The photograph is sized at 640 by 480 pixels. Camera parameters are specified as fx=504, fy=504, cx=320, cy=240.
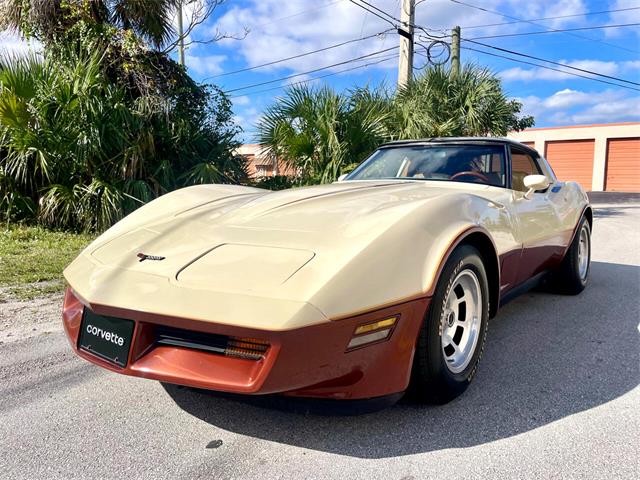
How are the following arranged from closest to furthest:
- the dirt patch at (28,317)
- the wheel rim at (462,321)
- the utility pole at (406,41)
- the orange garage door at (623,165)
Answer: the wheel rim at (462,321) → the dirt patch at (28,317) → the utility pole at (406,41) → the orange garage door at (623,165)

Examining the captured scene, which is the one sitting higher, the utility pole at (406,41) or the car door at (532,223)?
the utility pole at (406,41)

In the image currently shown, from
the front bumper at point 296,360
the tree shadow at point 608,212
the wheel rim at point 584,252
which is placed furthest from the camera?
the tree shadow at point 608,212

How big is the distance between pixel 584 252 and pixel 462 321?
298 cm

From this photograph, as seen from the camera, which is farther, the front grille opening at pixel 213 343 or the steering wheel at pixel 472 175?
the steering wheel at pixel 472 175

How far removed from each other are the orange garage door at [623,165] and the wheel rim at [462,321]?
3243 cm

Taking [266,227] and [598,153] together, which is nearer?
[266,227]

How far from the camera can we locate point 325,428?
2.22 meters

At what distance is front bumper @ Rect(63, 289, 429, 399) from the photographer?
1.81 m

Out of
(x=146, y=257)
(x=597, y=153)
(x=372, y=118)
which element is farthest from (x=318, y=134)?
(x=597, y=153)

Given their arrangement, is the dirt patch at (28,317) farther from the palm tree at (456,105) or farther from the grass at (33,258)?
the palm tree at (456,105)

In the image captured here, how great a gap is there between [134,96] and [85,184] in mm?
1760

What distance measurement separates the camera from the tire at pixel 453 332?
7.11ft

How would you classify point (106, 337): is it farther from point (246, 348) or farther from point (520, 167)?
point (520, 167)

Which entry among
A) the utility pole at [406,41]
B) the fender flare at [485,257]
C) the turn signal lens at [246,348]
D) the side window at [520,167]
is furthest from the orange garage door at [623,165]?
the turn signal lens at [246,348]
